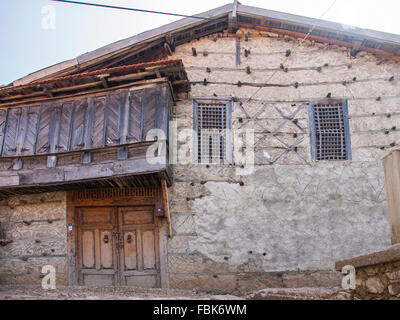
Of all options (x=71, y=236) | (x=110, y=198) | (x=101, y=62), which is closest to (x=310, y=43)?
(x=101, y=62)

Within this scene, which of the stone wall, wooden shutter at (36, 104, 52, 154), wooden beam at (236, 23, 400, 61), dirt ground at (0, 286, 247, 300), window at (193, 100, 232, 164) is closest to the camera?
the stone wall

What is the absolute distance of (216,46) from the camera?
10.8 metres

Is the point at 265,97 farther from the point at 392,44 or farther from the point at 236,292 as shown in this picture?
the point at 236,292

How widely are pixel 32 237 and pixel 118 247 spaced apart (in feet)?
7.40

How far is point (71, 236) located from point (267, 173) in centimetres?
521

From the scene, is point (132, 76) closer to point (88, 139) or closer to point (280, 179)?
point (88, 139)

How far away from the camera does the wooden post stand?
502 centimetres

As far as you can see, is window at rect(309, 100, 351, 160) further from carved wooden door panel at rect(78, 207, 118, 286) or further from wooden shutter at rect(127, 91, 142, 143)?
carved wooden door panel at rect(78, 207, 118, 286)

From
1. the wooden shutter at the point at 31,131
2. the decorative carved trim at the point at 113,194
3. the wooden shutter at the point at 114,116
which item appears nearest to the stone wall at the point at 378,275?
the decorative carved trim at the point at 113,194

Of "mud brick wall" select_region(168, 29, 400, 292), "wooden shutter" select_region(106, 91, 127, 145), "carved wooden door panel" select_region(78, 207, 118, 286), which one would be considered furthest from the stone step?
"wooden shutter" select_region(106, 91, 127, 145)

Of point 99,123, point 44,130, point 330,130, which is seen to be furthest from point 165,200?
point 330,130

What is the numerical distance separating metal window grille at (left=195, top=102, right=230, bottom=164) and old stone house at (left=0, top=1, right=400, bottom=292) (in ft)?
0.10

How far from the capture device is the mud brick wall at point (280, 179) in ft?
30.7
